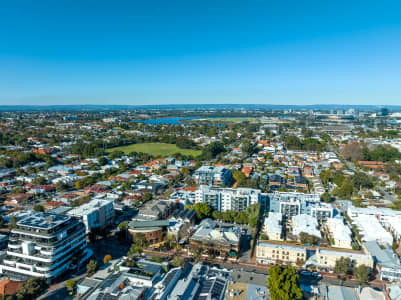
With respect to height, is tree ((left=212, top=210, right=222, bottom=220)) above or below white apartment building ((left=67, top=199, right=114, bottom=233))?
below

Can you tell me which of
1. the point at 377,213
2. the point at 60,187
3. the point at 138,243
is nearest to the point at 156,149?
the point at 60,187

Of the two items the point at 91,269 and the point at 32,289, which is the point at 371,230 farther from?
the point at 32,289

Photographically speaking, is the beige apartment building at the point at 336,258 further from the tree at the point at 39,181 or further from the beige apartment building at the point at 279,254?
the tree at the point at 39,181

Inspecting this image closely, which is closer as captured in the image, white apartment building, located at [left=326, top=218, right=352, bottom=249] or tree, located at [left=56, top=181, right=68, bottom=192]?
white apartment building, located at [left=326, top=218, right=352, bottom=249]

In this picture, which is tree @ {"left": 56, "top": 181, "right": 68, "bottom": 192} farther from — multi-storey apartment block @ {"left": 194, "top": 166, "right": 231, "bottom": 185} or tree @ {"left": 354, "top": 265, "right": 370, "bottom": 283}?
tree @ {"left": 354, "top": 265, "right": 370, "bottom": 283}

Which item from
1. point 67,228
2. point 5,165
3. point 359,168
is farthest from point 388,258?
point 5,165

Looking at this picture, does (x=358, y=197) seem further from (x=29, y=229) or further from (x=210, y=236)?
(x=29, y=229)

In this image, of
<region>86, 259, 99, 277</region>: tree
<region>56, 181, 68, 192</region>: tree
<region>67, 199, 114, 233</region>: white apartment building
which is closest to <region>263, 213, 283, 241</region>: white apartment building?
<region>86, 259, 99, 277</region>: tree
